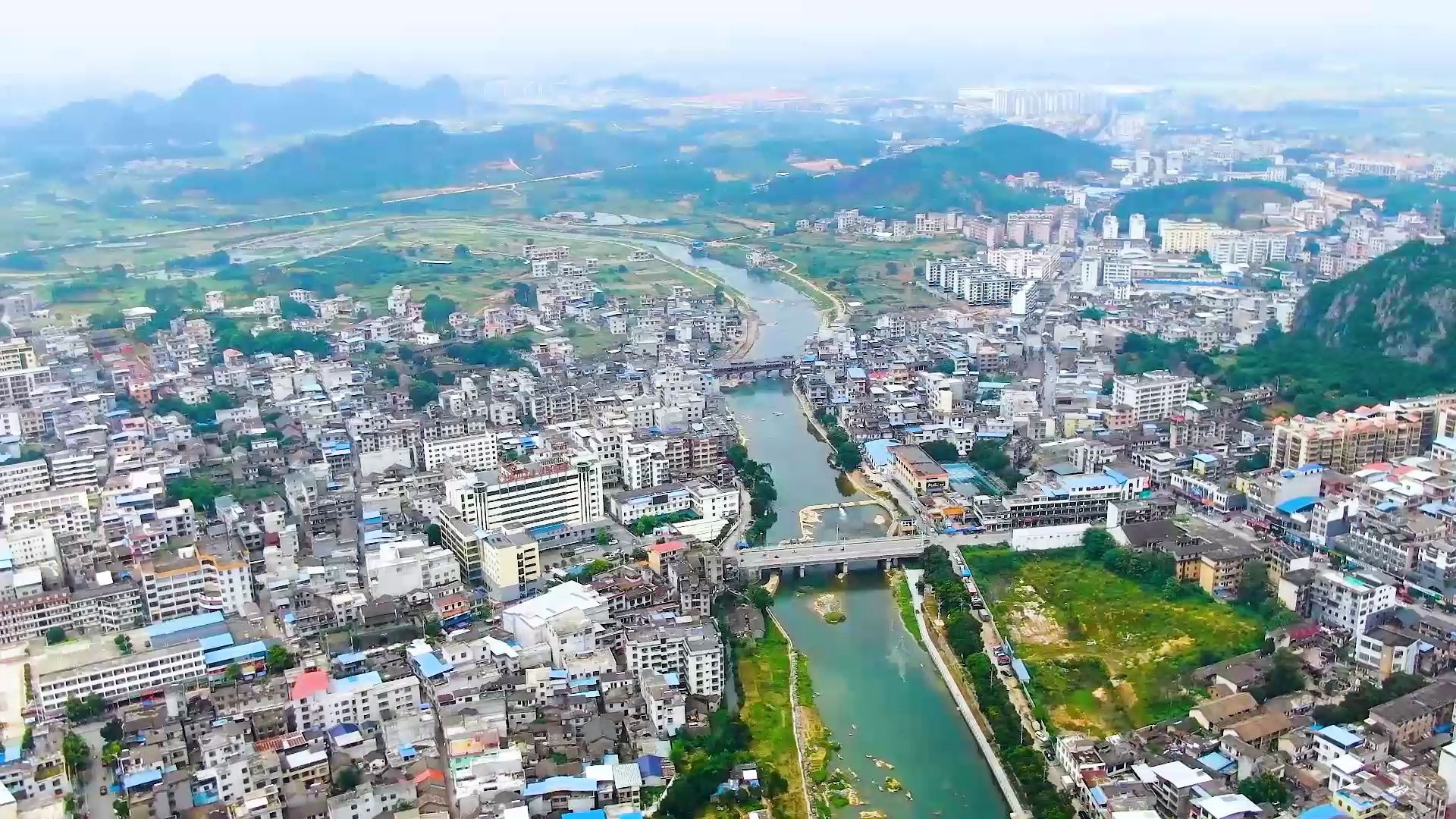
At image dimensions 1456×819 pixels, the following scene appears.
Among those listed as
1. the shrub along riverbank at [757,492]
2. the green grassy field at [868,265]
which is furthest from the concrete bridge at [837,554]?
the green grassy field at [868,265]

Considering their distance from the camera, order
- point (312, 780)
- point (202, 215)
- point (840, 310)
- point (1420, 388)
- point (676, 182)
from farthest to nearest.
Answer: point (676, 182) < point (202, 215) < point (840, 310) < point (1420, 388) < point (312, 780)

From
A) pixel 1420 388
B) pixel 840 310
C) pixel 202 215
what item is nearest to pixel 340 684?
pixel 1420 388

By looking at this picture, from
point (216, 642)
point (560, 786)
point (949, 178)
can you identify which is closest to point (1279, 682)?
point (560, 786)

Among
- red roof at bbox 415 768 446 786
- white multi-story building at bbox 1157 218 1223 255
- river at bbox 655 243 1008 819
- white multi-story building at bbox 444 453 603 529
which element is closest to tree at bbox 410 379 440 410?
white multi-story building at bbox 444 453 603 529

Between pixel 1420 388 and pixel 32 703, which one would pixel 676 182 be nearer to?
pixel 1420 388

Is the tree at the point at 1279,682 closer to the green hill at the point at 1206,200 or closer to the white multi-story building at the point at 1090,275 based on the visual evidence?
the white multi-story building at the point at 1090,275

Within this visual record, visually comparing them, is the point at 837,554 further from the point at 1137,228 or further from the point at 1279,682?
the point at 1137,228

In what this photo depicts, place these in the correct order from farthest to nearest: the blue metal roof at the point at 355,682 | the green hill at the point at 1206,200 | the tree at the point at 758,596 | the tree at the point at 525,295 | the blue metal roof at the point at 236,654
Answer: the green hill at the point at 1206,200 < the tree at the point at 525,295 < the tree at the point at 758,596 < the blue metal roof at the point at 236,654 < the blue metal roof at the point at 355,682
